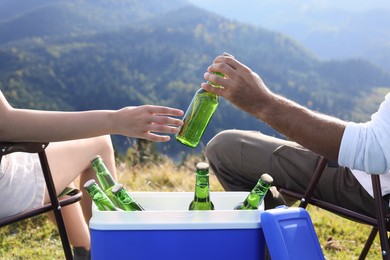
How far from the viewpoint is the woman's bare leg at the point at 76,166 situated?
1.88 m

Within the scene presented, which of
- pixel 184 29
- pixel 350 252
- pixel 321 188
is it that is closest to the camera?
pixel 321 188

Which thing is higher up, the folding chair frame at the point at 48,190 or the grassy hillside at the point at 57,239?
the folding chair frame at the point at 48,190

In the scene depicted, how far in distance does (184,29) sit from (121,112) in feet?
298

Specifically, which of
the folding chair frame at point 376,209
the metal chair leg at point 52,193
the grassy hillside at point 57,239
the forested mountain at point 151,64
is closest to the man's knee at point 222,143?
the folding chair frame at point 376,209

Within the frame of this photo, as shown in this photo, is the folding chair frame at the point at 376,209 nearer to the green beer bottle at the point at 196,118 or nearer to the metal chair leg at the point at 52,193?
the green beer bottle at the point at 196,118

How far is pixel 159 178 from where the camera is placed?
13.6 feet

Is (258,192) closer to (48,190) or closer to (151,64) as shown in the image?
(48,190)

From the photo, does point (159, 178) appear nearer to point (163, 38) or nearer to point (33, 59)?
point (33, 59)

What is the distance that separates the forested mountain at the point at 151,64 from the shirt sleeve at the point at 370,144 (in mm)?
52565

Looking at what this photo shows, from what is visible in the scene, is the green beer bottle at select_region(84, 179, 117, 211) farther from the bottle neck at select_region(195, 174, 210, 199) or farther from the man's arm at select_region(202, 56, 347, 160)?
the man's arm at select_region(202, 56, 347, 160)

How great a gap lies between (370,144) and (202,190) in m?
0.46

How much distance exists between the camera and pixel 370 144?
4.75ft

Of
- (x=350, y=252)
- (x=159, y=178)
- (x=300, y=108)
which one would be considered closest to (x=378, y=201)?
(x=300, y=108)

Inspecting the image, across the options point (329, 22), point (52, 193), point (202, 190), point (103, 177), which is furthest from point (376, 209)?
point (329, 22)
